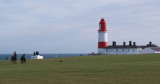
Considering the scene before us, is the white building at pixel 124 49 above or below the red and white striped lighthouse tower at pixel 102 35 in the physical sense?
below

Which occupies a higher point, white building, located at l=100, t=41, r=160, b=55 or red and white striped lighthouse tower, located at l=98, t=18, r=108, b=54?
red and white striped lighthouse tower, located at l=98, t=18, r=108, b=54

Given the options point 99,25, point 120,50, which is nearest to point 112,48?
point 120,50

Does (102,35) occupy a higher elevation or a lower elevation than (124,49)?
higher

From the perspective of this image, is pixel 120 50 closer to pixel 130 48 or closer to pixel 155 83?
pixel 130 48

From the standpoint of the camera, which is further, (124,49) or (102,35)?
(124,49)

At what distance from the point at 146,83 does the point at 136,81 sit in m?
1.10

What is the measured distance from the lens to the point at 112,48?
113 meters

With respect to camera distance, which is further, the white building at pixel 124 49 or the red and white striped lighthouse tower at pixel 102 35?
the white building at pixel 124 49

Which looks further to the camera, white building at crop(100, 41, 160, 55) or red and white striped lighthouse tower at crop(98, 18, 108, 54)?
white building at crop(100, 41, 160, 55)

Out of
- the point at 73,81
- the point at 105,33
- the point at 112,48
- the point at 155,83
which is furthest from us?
the point at 112,48

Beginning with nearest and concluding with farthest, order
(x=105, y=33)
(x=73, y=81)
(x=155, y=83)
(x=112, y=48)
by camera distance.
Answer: (x=155, y=83)
(x=73, y=81)
(x=105, y=33)
(x=112, y=48)

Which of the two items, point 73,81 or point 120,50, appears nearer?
point 73,81

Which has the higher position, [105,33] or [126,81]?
[105,33]

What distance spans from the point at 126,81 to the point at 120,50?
3698 inches
